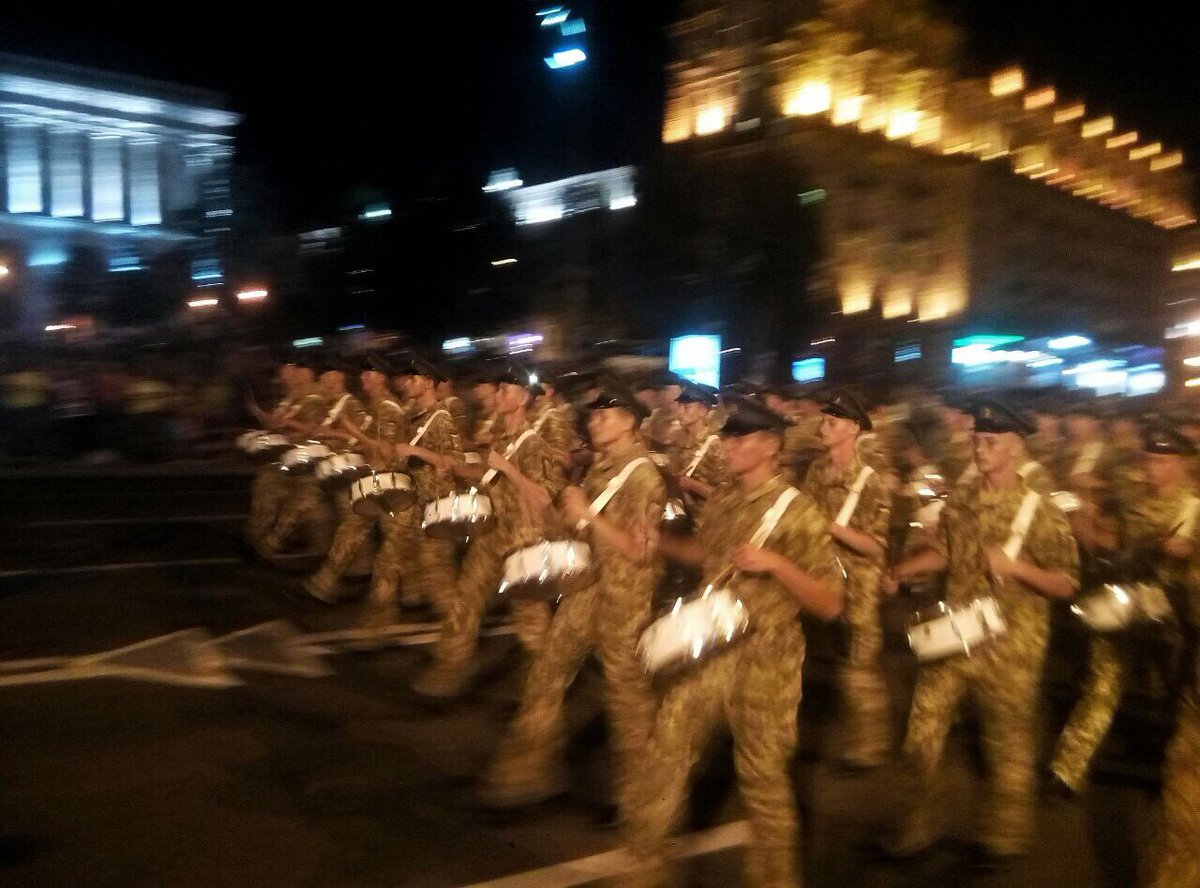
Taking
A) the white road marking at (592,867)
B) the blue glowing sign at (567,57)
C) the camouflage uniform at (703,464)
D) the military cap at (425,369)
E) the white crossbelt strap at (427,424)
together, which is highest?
the blue glowing sign at (567,57)

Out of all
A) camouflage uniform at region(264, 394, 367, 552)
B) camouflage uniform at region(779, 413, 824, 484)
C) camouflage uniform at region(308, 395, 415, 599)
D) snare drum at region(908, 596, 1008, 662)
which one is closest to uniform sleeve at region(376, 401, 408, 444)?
camouflage uniform at region(308, 395, 415, 599)

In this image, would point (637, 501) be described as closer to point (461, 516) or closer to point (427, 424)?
point (461, 516)

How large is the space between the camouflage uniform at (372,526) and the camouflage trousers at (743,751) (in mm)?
4874

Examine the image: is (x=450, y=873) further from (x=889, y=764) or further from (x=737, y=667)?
(x=889, y=764)

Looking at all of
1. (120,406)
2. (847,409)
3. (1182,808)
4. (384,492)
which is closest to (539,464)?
(847,409)

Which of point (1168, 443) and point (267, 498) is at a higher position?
point (1168, 443)

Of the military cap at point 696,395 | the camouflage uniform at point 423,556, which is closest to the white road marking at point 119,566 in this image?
the camouflage uniform at point 423,556

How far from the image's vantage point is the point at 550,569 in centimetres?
553

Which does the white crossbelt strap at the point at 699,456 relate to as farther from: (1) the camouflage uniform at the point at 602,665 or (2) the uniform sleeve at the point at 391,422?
(1) the camouflage uniform at the point at 602,665

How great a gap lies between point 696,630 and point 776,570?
0.34m

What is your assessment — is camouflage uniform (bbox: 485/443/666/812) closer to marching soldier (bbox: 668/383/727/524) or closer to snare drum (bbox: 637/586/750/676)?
snare drum (bbox: 637/586/750/676)

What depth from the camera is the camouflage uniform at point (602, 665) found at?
5.57 m

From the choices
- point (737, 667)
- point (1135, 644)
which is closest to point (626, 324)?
point (1135, 644)

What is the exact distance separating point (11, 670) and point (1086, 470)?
25.2 ft
